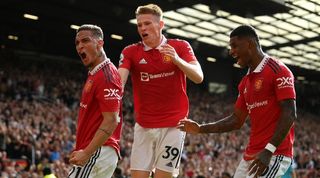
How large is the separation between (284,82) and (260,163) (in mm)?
735

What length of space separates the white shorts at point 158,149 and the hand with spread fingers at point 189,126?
7.2 inches

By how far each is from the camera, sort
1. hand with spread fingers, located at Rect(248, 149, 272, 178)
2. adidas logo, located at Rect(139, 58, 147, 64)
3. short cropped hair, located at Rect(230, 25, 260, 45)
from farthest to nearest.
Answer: adidas logo, located at Rect(139, 58, 147, 64), short cropped hair, located at Rect(230, 25, 260, 45), hand with spread fingers, located at Rect(248, 149, 272, 178)

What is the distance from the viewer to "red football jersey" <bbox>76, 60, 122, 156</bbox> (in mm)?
4664

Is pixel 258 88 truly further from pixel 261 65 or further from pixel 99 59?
pixel 99 59

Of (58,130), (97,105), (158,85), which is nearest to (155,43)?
(158,85)

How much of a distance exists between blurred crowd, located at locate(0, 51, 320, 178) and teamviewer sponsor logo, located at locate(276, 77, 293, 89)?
725 centimetres

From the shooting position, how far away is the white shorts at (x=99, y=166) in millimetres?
4723

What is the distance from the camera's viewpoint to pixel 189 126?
17.6 feet

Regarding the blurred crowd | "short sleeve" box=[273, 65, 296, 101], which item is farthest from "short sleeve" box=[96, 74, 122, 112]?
the blurred crowd

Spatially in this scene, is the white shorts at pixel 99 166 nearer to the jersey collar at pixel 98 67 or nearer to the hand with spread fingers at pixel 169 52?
the jersey collar at pixel 98 67

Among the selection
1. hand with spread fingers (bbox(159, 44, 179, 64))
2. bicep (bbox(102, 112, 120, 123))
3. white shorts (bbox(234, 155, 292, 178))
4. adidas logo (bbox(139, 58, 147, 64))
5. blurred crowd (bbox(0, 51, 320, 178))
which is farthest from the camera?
blurred crowd (bbox(0, 51, 320, 178))

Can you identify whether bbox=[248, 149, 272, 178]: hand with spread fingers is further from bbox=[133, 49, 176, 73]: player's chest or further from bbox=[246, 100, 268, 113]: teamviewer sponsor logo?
bbox=[133, 49, 176, 73]: player's chest

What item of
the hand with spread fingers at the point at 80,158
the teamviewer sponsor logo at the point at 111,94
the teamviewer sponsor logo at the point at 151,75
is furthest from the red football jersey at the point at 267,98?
the hand with spread fingers at the point at 80,158

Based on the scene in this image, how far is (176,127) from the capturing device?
5582 mm
